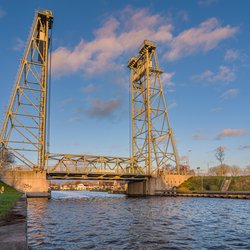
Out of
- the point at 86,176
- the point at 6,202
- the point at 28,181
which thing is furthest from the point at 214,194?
the point at 6,202

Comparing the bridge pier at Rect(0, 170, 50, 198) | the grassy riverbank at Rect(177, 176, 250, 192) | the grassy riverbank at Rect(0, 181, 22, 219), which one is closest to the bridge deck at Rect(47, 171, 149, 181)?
the bridge pier at Rect(0, 170, 50, 198)

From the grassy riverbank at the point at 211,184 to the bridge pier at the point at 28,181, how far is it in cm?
3377

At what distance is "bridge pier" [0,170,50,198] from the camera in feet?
176

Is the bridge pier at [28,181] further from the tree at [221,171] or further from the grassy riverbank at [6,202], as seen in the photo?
the tree at [221,171]

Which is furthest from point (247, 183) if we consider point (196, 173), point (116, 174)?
point (116, 174)

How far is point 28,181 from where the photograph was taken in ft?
180

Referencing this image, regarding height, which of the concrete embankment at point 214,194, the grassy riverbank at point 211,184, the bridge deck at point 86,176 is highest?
the bridge deck at point 86,176

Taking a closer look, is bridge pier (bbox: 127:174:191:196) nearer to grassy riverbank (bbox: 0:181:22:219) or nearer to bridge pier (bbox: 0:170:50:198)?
bridge pier (bbox: 0:170:50:198)

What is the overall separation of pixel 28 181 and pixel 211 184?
45994 mm

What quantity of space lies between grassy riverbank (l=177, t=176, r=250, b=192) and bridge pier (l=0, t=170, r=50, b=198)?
33770 millimetres

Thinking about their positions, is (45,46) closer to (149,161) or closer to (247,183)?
(149,161)

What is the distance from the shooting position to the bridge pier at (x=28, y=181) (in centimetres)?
5359

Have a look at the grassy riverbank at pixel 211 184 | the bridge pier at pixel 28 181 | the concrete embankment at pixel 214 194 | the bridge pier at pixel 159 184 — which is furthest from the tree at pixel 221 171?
the bridge pier at pixel 28 181

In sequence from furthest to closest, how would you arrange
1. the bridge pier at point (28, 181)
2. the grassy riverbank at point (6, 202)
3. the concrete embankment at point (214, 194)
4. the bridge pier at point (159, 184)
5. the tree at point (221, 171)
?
the tree at point (221, 171)
the bridge pier at point (159, 184)
the concrete embankment at point (214, 194)
the bridge pier at point (28, 181)
the grassy riverbank at point (6, 202)
